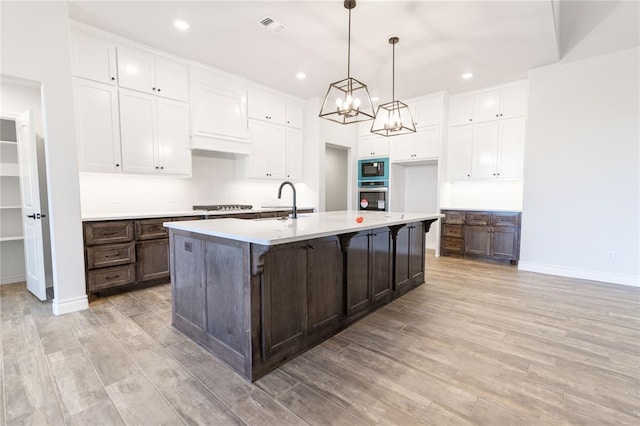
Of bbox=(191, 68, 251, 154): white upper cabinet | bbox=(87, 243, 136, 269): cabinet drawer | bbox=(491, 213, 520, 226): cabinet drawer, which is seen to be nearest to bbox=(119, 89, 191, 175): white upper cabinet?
bbox=(191, 68, 251, 154): white upper cabinet

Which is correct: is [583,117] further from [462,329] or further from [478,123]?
[462,329]

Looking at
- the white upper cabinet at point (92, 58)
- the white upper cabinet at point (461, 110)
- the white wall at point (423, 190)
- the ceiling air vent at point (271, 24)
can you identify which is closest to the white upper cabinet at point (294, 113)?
the ceiling air vent at point (271, 24)

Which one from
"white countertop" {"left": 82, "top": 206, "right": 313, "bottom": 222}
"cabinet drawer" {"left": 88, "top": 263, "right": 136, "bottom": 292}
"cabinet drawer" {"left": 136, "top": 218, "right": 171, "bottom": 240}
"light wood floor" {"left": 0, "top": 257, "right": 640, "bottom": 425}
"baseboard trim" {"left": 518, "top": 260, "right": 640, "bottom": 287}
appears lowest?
"light wood floor" {"left": 0, "top": 257, "right": 640, "bottom": 425}

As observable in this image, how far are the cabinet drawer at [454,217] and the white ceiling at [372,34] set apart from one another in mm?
2239

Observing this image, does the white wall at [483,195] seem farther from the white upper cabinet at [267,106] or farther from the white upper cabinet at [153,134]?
the white upper cabinet at [153,134]

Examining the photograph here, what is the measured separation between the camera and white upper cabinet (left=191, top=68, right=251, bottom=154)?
4117 millimetres

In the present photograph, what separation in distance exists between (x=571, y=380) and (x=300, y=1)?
361 cm

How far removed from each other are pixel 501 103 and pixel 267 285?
5087mm

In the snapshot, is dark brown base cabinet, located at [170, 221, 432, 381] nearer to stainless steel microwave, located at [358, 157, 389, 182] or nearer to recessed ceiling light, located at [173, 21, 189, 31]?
recessed ceiling light, located at [173, 21, 189, 31]

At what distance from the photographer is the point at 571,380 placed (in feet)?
6.06

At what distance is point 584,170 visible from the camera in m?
4.06

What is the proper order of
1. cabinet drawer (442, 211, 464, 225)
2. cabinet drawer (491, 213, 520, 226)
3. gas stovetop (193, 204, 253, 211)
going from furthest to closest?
1. cabinet drawer (442, 211, 464, 225)
2. cabinet drawer (491, 213, 520, 226)
3. gas stovetop (193, 204, 253, 211)

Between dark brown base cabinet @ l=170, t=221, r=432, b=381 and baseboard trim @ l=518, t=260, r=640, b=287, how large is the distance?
125 inches

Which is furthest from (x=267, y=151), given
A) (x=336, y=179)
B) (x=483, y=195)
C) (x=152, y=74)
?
(x=483, y=195)
